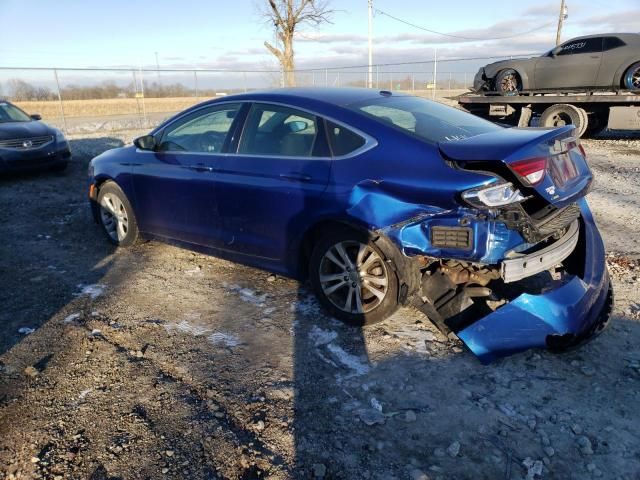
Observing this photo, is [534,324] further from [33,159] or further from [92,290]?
[33,159]

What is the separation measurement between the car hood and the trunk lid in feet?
28.8

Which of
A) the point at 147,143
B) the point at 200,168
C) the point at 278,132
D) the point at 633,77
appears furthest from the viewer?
the point at 633,77

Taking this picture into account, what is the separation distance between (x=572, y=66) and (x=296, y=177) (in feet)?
38.0

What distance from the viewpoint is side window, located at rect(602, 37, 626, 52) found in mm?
11945

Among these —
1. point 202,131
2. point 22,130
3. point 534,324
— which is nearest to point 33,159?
point 22,130

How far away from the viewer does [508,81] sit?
1381cm

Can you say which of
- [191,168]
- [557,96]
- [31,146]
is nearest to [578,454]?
[191,168]

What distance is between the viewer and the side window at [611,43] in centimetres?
1195

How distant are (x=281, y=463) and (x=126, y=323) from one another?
203cm

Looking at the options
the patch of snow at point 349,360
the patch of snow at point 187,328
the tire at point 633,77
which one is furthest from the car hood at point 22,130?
the tire at point 633,77

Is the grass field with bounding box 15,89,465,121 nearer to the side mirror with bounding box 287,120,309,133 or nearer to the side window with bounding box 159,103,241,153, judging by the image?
the side window with bounding box 159,103,241,153

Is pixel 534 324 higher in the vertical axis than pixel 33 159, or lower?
lower

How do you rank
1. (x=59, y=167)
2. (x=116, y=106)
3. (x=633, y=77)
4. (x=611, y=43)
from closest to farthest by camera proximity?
(x=59, y=167) → (x=633, y=77) → (x=611, y=43) → (x=116, y=106)

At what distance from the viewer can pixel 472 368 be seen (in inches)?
126
